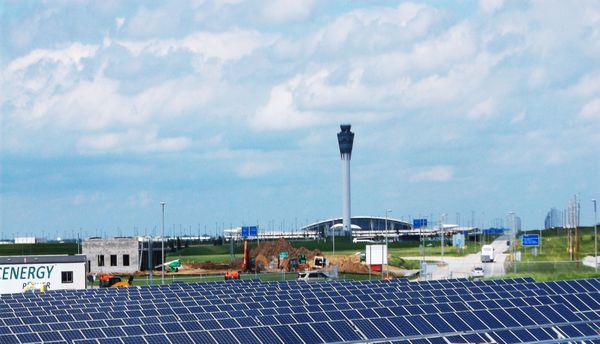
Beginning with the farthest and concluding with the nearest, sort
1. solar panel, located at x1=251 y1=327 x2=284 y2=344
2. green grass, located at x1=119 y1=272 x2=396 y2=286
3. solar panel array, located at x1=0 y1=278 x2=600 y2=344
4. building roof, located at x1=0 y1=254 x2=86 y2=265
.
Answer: green grass, located at x1=119 y1=272 x2=396 y2=286 < building roof, located at x1=0 y1=254 x2=86 y2=265 < solar panel array, located at x1=0 y1=278 x2=600 y2=344 < solar panel, located at x1=251 y1=327 x2=284 y2=344

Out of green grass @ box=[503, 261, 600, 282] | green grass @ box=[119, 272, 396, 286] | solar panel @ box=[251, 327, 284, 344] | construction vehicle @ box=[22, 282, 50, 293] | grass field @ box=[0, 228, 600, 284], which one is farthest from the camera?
green grass @ box=[119, 272, 396, 286]

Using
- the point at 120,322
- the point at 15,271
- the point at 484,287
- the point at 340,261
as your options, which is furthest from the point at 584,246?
the point at 120,322

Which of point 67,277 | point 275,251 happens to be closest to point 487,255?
point 275,251

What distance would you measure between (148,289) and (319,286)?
29.9 feet

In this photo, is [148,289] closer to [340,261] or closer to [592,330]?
[592,330]

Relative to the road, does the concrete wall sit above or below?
above

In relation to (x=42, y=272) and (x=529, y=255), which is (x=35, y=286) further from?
(x=529, y=255)

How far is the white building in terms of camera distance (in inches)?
2741

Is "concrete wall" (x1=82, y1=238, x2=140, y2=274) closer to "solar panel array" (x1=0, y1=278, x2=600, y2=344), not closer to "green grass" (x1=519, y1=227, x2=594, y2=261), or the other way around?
"green grass" (x1=519, y1=227, x2=594, y2=261)

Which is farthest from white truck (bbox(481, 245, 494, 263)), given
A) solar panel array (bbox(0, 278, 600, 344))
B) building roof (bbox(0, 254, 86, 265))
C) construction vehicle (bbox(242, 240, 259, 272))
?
solar panel array (bbox(0, 278, 600, 344))

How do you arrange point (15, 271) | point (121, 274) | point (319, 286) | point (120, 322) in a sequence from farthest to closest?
point (121, 274)
point (15, 271)
point (319, 286)
point (120, 322)

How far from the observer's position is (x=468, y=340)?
23.5 meters

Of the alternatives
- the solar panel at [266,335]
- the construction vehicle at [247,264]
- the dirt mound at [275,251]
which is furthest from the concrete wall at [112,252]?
the solar panel at [266,335]

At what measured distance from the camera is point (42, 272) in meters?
70.3
